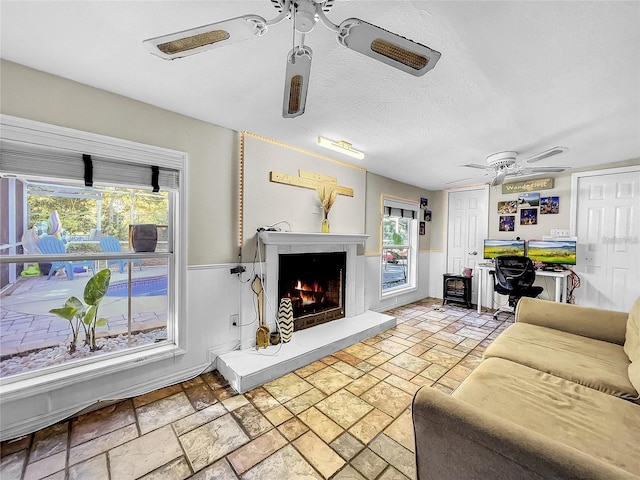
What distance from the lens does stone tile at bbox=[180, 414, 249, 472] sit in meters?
1.54

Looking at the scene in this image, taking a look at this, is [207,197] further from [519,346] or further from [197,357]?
[519,346]

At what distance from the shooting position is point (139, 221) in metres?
2.25

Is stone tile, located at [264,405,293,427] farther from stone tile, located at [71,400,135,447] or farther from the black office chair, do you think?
the black office chair

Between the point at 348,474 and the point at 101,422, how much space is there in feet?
5.60

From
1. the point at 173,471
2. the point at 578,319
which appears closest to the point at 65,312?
the point at 173,471

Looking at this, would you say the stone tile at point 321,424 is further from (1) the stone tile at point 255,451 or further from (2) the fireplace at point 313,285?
(2) the fireplace at point 313,285

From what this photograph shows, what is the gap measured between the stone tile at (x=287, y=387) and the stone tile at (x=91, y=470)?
106 centimetres

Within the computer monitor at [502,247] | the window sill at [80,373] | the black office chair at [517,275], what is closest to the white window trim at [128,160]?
the window sill at [80,373]

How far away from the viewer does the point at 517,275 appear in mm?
3744

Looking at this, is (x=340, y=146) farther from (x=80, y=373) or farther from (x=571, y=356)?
(x=80, y=373)

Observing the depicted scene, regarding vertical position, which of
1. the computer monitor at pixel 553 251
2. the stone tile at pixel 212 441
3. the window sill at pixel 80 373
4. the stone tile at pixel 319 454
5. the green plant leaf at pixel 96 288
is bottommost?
the stone tile at pixel 212 441

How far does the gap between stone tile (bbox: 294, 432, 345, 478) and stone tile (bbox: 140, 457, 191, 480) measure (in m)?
0.62

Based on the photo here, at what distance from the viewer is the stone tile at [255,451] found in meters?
1.49

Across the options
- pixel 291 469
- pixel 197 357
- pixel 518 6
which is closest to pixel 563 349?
pixel 291 469
